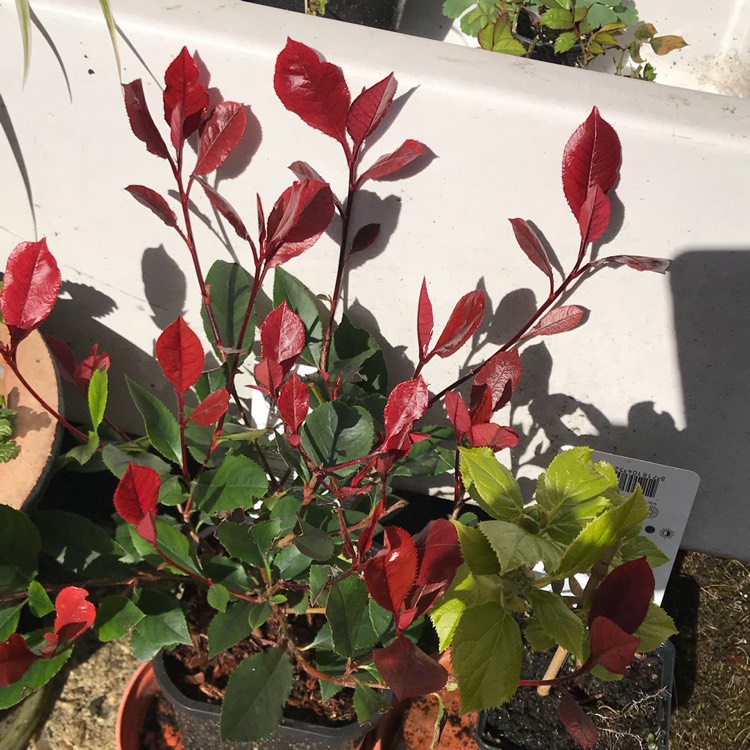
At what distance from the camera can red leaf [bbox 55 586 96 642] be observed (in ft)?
2.21

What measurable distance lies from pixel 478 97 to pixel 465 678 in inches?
22.2

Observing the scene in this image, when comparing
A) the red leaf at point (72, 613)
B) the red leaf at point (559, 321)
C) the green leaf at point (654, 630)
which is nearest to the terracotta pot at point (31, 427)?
the red leaf at point (72, 613)

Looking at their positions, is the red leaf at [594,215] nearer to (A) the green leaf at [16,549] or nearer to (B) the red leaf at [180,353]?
(B) the red leaf at [180,353]

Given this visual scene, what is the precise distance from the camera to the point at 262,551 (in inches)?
31.9

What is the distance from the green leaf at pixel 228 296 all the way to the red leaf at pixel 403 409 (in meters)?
0.33

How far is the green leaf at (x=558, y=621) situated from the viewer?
609mm

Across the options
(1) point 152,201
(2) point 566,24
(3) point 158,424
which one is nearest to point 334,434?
(3) point 158,424

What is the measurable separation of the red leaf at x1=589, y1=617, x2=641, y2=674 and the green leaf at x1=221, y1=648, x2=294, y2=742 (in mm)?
387

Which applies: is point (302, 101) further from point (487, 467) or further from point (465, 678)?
point (465, 678)

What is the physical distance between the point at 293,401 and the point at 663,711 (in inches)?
28.0

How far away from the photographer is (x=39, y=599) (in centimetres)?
76

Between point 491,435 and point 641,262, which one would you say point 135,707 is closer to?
point 491,435

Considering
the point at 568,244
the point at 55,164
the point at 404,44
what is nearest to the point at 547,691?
the point at 568,244

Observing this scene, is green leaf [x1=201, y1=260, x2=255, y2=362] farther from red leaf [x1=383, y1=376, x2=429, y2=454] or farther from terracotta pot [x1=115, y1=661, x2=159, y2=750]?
terracotta pot [x1=115, y1=661, x2=159, y2=750]
